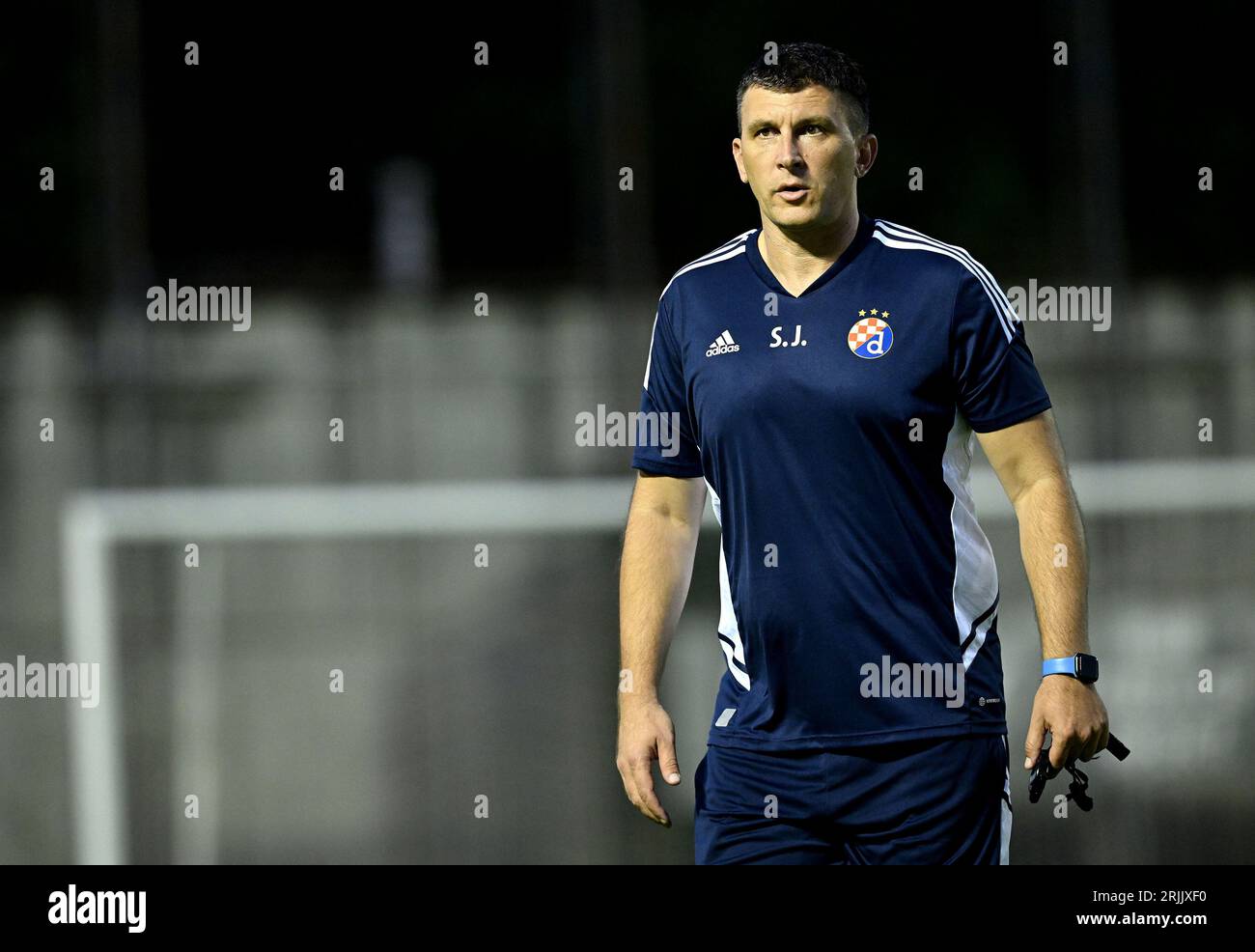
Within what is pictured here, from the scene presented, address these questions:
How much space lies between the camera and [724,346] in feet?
8.64

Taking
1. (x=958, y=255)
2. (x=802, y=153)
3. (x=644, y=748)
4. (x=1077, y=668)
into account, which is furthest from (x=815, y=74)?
(x=644, y=748)

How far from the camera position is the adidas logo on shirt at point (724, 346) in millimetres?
2619

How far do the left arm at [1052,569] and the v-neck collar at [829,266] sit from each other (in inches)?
14.3

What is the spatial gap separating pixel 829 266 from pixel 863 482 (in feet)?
1.23

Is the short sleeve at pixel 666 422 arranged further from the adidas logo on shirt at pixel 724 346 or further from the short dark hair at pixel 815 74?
the short dark hair at pixel 815 74

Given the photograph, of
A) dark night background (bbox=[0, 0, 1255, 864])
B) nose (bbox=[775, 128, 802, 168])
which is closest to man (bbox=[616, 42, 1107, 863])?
nose (bbox=[775, 128, 802, 168])

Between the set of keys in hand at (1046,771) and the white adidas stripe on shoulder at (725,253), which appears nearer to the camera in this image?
the set of keys in hand at (1046,771)

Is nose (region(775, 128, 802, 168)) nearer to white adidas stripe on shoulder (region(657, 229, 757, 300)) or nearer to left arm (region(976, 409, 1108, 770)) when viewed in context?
white adidas stripe on shoulder (region(657, 229, 757, 300))

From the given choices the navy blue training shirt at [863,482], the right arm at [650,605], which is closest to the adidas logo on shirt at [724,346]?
the navy blue training shirt at [863,482]

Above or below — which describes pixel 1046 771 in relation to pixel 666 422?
below

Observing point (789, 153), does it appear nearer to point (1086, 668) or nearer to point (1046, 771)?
point (1086, 668)

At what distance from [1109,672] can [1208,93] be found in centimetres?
300

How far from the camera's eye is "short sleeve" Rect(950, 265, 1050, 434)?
2549 mm
